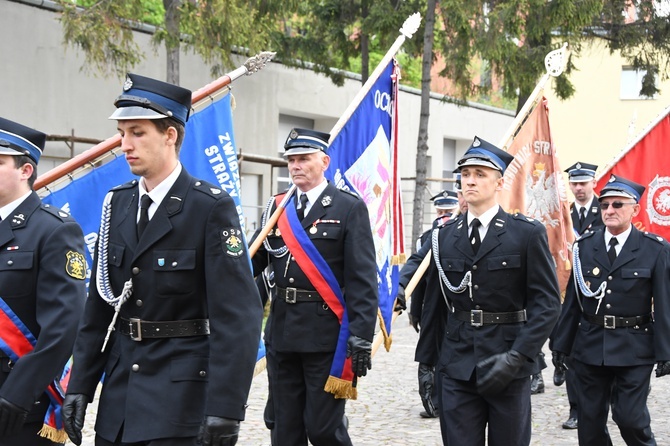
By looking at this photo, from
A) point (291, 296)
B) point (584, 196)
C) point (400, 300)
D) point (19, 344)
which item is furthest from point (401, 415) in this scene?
point (19, 344)

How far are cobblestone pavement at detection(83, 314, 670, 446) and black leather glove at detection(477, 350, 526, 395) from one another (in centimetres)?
270

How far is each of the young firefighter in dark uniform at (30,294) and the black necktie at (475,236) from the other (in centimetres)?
233

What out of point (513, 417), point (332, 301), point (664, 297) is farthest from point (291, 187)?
point (664, 297)

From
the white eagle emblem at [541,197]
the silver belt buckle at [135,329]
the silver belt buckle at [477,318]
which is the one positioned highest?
the white eagle emblem at [541,197]

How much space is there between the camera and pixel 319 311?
6277 millimetres

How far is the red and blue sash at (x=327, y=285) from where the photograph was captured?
604cm

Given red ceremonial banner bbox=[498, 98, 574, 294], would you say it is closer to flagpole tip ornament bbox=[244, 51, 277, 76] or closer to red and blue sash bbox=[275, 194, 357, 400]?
red and blue sash bbox=[275, 194, 357, 400]

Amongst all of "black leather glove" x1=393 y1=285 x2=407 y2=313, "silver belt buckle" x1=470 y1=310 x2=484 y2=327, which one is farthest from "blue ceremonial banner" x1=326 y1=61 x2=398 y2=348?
"silver belt buckle" x1=470 y1=310 x2=484 y2=327

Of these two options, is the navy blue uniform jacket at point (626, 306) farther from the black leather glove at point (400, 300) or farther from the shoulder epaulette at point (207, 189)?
the shoulder epaulette at point (207, 189)

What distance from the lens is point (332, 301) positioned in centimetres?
627

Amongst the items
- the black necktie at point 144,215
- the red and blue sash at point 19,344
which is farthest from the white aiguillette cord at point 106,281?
the red and blue sash at point 19,344

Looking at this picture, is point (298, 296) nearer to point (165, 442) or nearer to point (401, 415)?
point (165, 442)

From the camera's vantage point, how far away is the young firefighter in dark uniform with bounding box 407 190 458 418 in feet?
20.1

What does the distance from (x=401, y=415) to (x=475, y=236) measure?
12.5 ft
